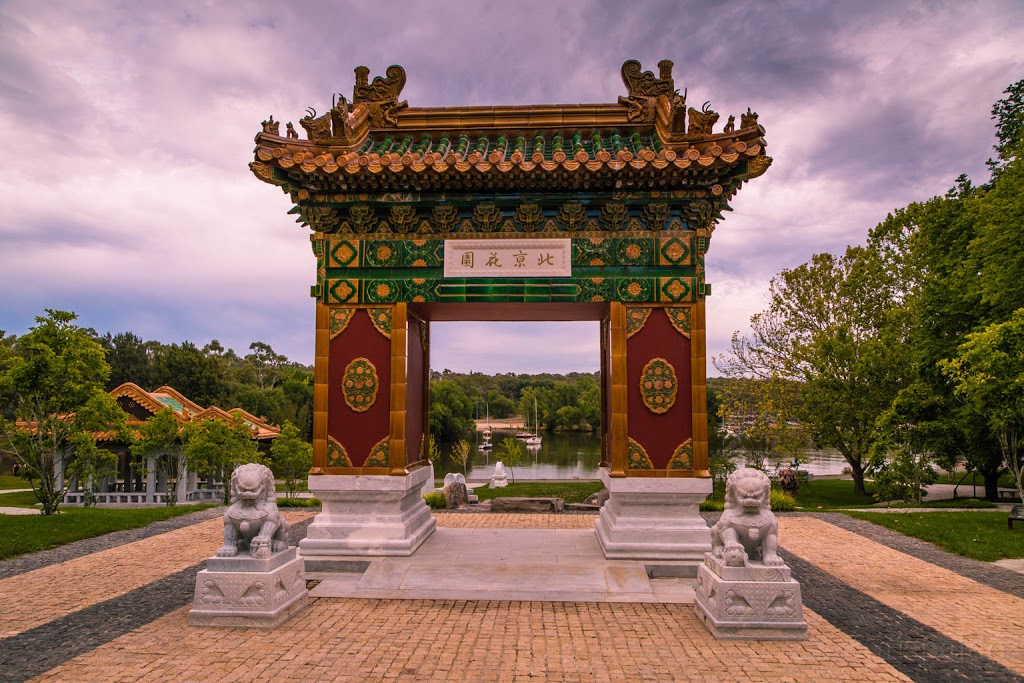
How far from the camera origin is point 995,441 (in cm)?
1530

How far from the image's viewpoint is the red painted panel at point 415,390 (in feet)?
26.2

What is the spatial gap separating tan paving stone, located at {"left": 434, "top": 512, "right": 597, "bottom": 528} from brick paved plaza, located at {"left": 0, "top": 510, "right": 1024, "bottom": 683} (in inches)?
180

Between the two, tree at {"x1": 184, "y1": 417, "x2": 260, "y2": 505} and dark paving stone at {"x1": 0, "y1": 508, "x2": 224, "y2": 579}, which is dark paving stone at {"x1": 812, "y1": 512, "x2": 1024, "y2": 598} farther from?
tree at {"x1": 184, "y1": 417, "x2": 260, "y2": 505}

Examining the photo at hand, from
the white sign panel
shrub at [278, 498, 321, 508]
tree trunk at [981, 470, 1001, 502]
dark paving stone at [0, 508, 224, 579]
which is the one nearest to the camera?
the white sign panel

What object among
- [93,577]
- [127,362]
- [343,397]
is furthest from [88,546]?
[127,362]

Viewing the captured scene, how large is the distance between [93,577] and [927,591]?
35.0 ft

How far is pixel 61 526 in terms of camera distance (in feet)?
35.2

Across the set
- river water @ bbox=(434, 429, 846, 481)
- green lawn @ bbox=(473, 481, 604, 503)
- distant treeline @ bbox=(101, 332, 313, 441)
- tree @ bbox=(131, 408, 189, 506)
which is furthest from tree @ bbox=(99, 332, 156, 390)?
green lawn @ bbox=(473, 481, 604, 503)

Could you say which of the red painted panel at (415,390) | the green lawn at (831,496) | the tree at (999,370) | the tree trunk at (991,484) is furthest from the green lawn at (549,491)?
the tree trunk at (991,484)

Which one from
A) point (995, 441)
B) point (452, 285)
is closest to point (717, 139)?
point (452, 285)

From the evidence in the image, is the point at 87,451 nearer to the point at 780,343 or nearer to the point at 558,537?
the point at 558,537

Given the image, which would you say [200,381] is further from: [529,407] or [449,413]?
[529,407]

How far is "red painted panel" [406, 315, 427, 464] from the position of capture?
7992 mm

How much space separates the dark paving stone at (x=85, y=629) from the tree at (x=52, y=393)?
9.16 meters
